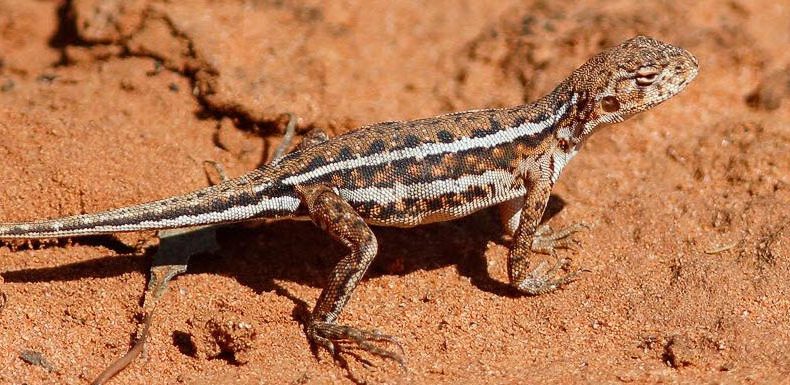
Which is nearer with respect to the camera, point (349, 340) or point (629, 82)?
point (349, 340)

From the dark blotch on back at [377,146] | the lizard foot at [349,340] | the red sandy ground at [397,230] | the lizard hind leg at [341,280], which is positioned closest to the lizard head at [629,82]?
the red sandy ground at [397,230]

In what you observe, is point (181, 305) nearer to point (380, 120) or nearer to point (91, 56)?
point (380, 120)

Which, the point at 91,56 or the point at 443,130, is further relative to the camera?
the point at 91,56

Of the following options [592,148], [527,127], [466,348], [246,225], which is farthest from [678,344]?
[246,225]

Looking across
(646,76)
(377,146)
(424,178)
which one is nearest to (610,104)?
(646,76)

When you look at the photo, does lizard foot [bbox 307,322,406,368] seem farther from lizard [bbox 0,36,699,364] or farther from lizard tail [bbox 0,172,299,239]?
lizard tail [bbox 0,172,299,239]

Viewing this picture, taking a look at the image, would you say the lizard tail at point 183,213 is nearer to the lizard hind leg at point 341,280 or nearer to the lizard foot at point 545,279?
the lizard hind leg at point 341,280

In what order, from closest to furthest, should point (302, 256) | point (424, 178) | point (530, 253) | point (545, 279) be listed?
point (424, 178)
point (530, 253)
point (545, 279)
point (302, 256)

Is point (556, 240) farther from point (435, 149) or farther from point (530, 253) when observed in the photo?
point (435, 149)
